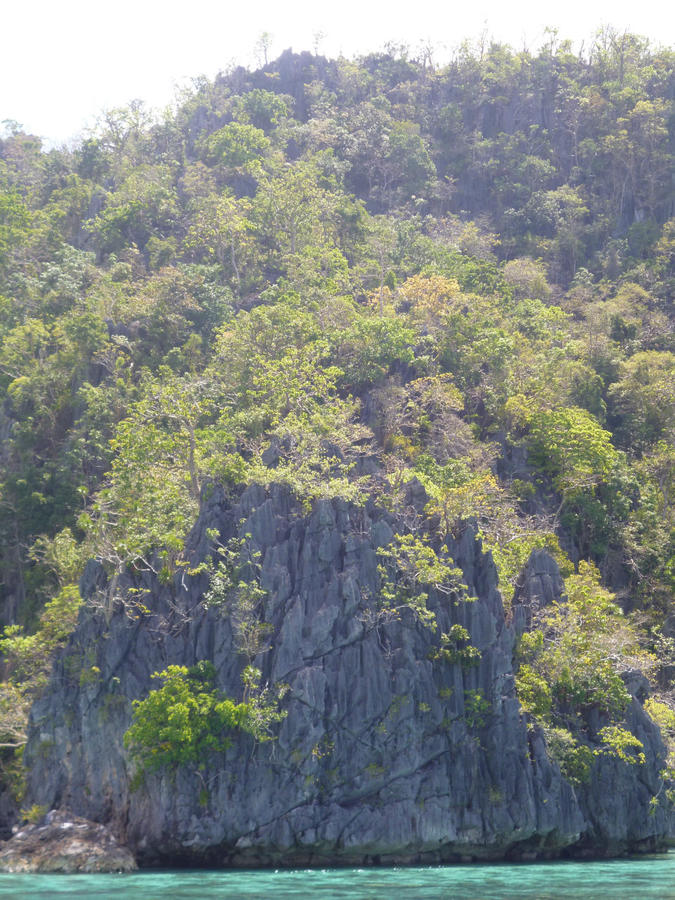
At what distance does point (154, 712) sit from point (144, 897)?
5916 mm

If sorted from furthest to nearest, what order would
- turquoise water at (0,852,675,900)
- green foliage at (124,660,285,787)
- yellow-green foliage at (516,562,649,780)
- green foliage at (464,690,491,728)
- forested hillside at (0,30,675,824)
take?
forested hillside at (0,30,675,824) < yellow-green foliage at (516,562,649,780) < green foliage at (464,690,491,728) < green foliage at (124,660,285,787) < turquoise water at (0,852,675,900)

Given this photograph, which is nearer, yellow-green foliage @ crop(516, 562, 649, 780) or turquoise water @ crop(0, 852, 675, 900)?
turquoise water @ crop(0, 852, 675, 900)

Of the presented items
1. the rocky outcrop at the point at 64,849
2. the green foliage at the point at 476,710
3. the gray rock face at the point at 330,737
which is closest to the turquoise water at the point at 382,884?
the rocky outcrop at the point at 64,849

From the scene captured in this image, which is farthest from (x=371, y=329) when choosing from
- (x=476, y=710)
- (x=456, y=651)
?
(x=476, y=710)

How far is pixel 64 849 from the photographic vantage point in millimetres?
22656

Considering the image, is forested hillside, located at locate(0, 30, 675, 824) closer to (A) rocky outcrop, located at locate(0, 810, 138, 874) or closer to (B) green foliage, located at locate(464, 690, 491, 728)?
(B) green foliage, located at locate(464, 690, 491, 728)

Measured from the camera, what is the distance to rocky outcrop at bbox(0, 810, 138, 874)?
22188 mm

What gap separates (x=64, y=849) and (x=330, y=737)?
21.9ft

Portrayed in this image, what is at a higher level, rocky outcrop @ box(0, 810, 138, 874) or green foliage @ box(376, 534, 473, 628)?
Result: green foliage @ box(376, 534, 473, 628)

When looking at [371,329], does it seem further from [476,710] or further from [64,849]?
[64,849]

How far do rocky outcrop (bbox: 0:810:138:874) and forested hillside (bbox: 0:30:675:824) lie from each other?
3896 millimetres

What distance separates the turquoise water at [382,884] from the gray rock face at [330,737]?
3.38 ft

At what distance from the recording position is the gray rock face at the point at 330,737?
76.0 feet

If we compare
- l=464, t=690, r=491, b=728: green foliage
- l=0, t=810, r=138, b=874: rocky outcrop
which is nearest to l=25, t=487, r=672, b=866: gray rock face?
l=464, t=690, r=491, b=728: green foliage
